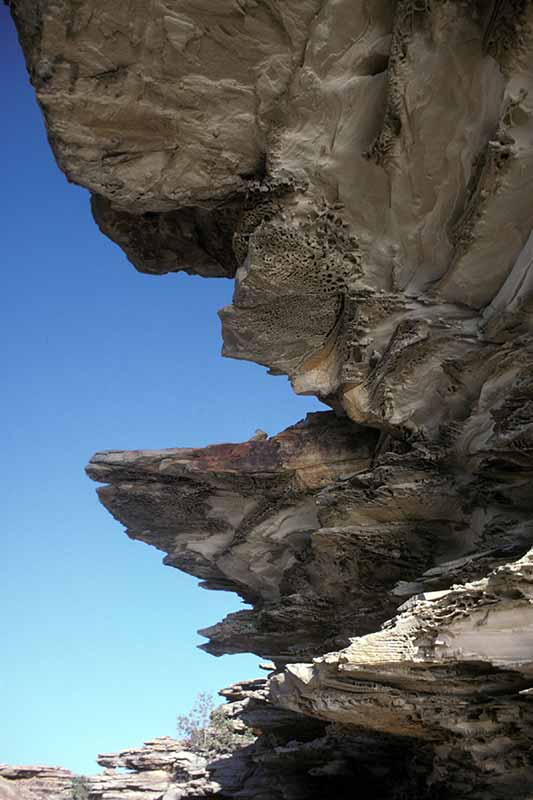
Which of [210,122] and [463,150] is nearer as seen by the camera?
[463,150]

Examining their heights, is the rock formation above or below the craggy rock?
above

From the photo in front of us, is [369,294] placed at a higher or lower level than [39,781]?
higher

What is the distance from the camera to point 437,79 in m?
10.2

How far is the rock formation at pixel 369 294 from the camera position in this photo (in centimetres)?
859

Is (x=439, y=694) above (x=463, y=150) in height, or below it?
below

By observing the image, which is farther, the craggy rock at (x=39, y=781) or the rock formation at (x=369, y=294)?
the craggy rock at (x=39, y=781)

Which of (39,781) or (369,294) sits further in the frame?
(39,781)

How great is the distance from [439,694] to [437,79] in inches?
321

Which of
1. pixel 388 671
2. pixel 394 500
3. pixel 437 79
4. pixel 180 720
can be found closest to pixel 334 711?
pixel 388 671

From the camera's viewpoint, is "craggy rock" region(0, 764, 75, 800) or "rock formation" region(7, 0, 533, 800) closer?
"rock formation" region(7, 0, 533, 800)

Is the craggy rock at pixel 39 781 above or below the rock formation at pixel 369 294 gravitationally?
below

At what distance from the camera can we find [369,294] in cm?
1205

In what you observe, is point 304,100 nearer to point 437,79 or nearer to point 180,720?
point 437,79

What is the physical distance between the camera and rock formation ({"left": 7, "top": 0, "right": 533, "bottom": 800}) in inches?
338
